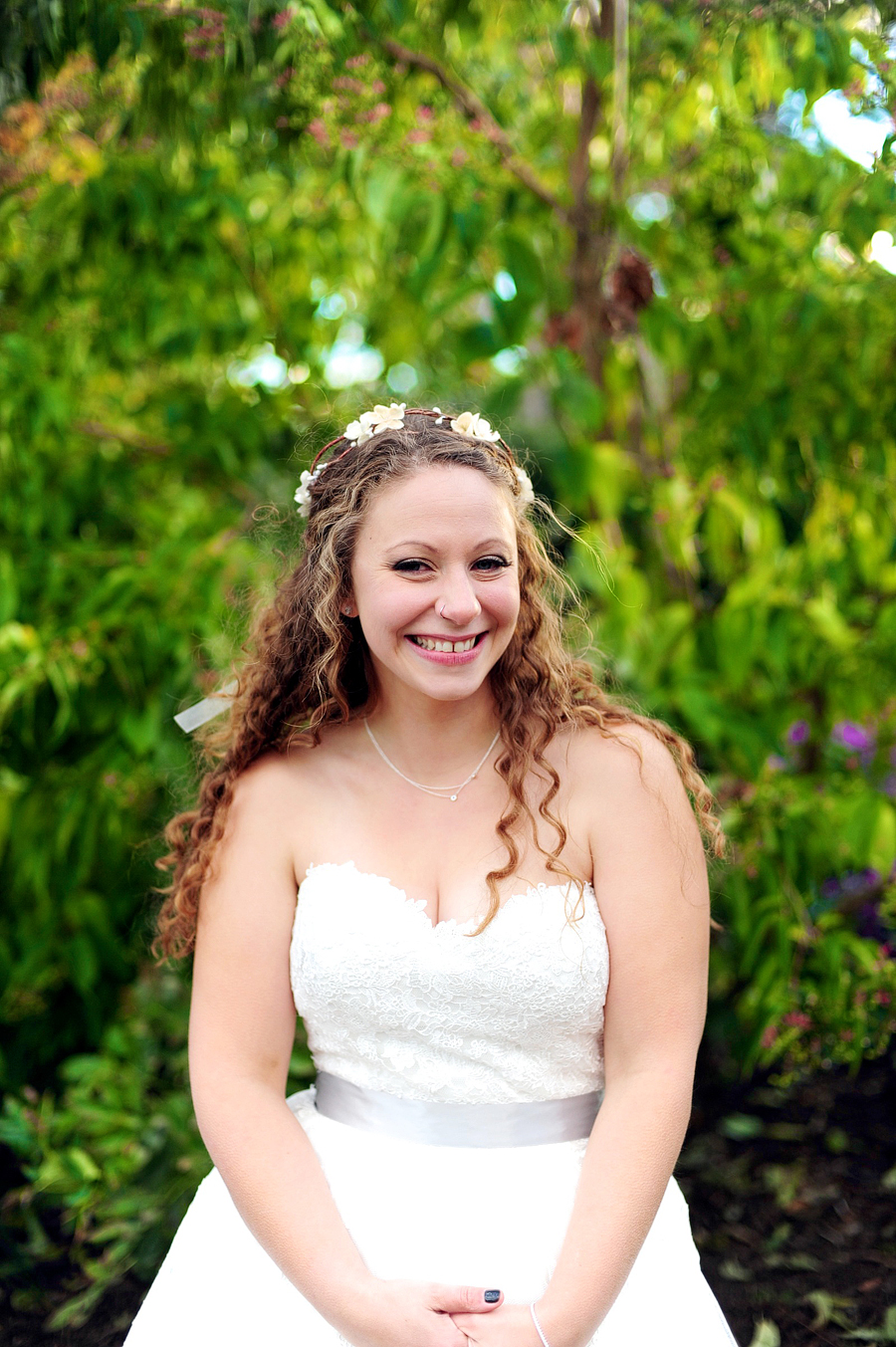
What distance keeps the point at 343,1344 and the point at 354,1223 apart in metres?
0.15

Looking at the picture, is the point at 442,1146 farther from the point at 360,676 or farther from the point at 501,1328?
the point at 360,676

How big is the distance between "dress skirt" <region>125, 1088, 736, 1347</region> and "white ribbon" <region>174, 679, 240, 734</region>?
721 millimetres

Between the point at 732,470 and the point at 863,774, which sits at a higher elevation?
the point at 732,470

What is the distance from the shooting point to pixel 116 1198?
2.57m

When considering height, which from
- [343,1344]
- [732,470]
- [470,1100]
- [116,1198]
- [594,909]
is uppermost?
[732,470]

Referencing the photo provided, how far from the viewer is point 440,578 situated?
5.34 feet

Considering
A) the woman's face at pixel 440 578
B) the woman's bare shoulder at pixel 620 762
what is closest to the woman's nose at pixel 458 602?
the woman's face at pixel 440 578

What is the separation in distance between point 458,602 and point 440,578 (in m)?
0.05

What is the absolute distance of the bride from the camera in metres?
1.59

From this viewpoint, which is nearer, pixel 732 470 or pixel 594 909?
pixel 594 909

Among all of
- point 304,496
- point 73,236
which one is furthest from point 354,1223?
point 73,236

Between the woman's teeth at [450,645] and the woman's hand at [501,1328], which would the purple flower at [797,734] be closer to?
the woman's teeth at [450,645]

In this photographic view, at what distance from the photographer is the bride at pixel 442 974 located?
159 centimetres

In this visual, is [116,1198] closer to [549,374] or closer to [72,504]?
[72,504]
